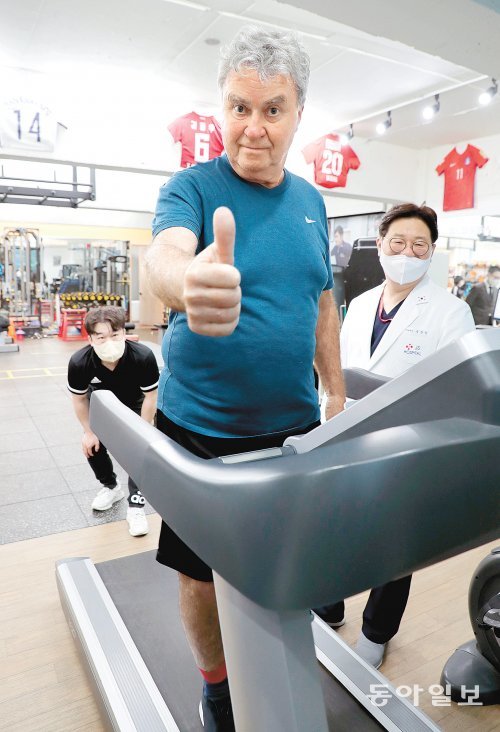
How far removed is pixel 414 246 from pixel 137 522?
6.20 feet

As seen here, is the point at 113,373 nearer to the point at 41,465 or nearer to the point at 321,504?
the point at 41,465

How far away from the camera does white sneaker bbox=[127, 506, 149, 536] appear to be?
8.64 ft

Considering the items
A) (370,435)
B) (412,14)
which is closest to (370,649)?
(370,435)

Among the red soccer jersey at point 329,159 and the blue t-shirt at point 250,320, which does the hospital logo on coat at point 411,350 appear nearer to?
the blue t-shirt at point 250,320

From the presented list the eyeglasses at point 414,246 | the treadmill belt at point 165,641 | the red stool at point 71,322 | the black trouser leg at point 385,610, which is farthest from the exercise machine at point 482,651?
the red stool at point 71,322

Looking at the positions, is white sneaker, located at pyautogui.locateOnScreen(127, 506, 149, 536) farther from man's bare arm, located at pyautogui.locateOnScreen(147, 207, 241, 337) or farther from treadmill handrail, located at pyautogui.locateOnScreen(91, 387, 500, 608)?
man's bare arm, located at pyautogui.locateOnScreen(147, 207, 241, 337)

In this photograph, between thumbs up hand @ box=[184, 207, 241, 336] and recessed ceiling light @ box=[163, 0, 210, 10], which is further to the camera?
recessed ceiling light @ box=[163, 0, 210, 10]

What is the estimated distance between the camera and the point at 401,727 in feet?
4.54

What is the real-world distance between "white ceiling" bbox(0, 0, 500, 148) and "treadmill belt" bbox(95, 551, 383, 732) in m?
2.95

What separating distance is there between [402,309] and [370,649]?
1181 millimetres

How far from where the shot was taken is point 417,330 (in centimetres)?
173

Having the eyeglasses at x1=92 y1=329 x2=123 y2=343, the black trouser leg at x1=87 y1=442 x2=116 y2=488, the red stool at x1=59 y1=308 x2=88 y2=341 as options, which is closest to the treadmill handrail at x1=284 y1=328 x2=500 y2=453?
the eyeglasses at x1=92 y1=329 x2=123 y2=343

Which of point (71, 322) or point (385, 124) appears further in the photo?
point (71, 322)

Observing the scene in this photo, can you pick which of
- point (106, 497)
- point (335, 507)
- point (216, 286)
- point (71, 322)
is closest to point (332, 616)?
point (106, 497)
